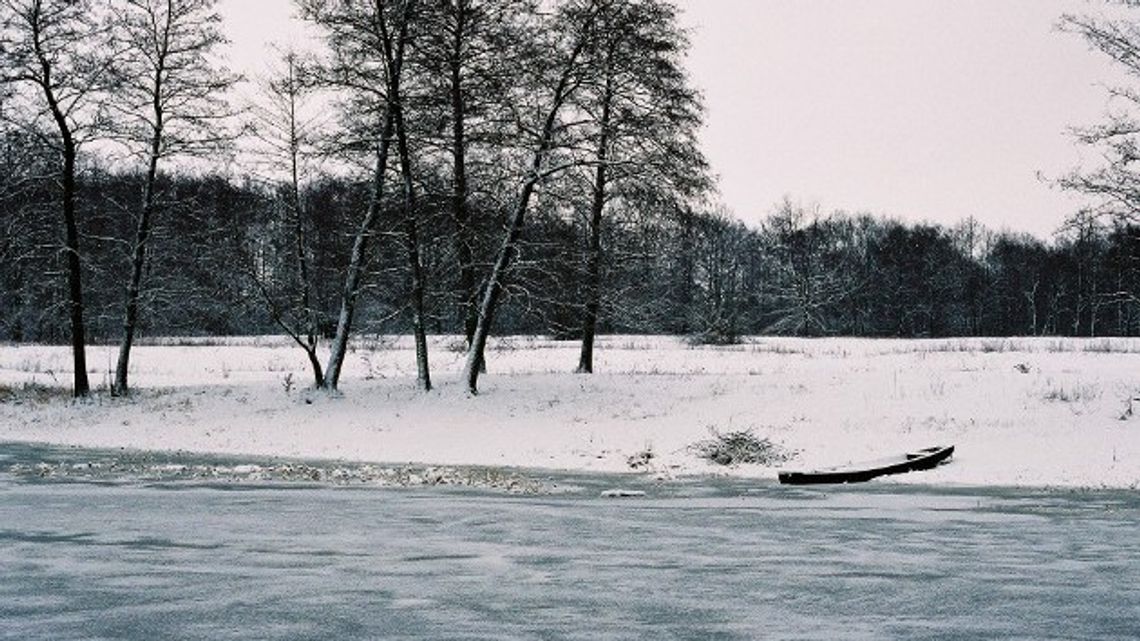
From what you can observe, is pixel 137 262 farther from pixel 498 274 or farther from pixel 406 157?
pixel 498 274

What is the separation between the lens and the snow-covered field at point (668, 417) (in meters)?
19.6

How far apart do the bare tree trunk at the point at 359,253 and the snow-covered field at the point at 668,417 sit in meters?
1.10

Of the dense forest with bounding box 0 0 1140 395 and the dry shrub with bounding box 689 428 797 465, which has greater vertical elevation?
the dense forest with bounding box 0 0 1140 395

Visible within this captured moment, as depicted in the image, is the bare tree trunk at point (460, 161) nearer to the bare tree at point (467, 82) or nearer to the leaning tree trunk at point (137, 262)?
the bare tree at point (467, 82)

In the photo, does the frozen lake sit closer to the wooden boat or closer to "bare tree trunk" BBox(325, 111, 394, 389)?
the wooden boat

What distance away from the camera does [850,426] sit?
21.8 metres

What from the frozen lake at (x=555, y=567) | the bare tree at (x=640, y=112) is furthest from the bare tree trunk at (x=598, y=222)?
the frozen lake at (x=555, y=567)

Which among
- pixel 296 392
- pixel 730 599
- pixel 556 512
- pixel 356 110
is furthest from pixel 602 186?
pixel 730 599

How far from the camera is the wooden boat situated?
16641mm

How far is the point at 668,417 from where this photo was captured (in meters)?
23.8

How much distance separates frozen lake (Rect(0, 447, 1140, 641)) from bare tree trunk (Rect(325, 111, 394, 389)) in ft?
45.0

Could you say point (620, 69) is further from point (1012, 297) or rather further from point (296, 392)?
point (1012, 297)

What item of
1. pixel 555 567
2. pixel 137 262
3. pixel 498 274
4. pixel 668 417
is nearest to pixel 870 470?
pixel 668 417

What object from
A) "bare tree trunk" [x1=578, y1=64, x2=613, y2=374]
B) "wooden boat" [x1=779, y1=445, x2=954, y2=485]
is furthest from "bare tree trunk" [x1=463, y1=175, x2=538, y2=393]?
"wooden boat" [x1=779, y1=445, x2=954, y2=485]
